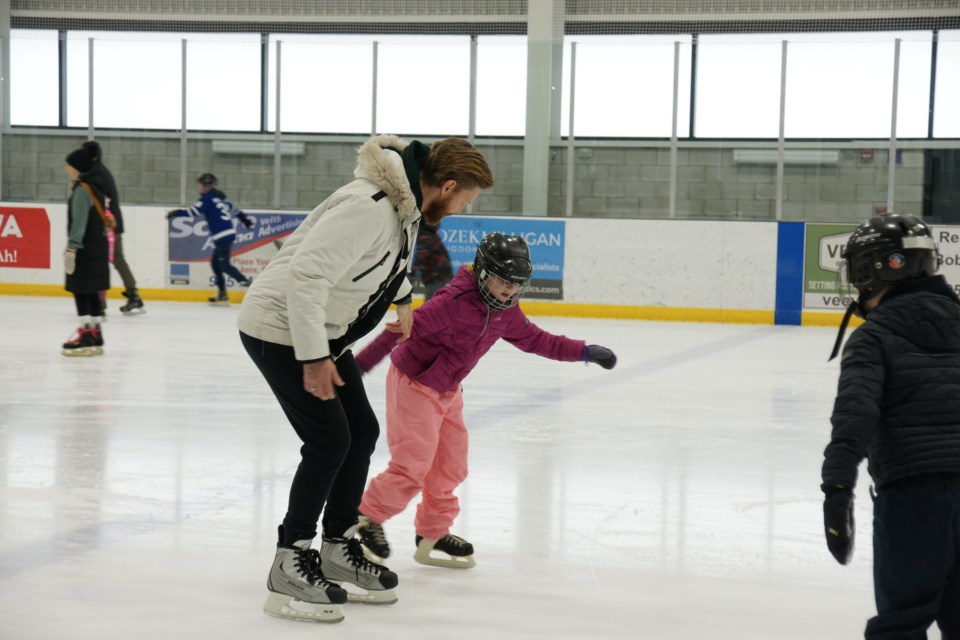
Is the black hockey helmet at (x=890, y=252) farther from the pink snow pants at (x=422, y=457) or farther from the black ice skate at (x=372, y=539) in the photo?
the black ice skate at (x=372, y=539)

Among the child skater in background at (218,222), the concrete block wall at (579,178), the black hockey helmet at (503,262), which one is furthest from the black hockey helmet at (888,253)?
the child skater in background at (218,222)

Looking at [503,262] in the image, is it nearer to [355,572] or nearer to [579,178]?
[355,572]

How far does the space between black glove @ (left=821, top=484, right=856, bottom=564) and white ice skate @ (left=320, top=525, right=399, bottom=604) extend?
1202 mm

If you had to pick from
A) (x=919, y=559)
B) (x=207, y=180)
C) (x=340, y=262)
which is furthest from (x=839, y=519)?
(x=207, y=180)

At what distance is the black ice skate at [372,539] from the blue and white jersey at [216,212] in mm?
8722

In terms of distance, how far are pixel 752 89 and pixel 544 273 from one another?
2.86 meters

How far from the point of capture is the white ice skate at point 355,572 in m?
2.77

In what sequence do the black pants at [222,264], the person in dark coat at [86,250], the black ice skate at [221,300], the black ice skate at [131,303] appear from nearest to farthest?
the person in dark coat at [86,250] < the black ice skate at [131,303] < the black pants at [222,264] < the black ice skate at [221,300]

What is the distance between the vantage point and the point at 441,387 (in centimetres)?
301

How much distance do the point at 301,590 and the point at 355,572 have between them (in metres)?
0.18

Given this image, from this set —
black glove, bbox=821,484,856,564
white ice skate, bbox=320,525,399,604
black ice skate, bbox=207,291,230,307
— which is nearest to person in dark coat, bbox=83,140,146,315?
black ice skate, bbox=207,291,230,307

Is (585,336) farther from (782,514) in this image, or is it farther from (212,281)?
(782,514)

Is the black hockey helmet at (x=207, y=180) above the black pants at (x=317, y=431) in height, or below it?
above

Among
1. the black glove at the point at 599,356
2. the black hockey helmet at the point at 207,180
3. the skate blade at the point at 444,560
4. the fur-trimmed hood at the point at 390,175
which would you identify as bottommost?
the skate blade at the point at 444,560
